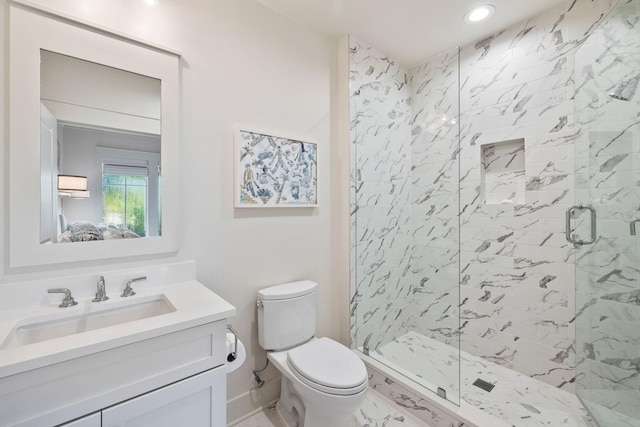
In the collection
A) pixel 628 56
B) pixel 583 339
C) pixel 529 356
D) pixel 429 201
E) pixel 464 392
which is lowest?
pixel 464 392

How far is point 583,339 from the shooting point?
166cm

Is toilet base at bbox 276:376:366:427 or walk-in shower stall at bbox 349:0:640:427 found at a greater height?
walk-in shower stall at bbox 349:0:640:427

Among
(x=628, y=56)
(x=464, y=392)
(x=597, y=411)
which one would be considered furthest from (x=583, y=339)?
(x=628, y=56)

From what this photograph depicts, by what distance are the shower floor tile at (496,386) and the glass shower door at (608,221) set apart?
0.14 metres

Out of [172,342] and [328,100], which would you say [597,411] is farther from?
[328,100]

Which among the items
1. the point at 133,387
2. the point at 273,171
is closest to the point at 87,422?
the point at 133,387

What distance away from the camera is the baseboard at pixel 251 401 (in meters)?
1.61

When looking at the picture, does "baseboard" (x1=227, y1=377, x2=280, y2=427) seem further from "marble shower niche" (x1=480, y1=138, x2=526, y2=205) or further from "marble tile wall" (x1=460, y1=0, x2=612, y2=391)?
"marble shower niche" (x1=480, y1=138, x2=526, y2=205)

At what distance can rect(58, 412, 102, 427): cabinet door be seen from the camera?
2.64 ft

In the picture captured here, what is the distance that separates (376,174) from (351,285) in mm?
925

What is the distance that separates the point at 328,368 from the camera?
142 centimetres

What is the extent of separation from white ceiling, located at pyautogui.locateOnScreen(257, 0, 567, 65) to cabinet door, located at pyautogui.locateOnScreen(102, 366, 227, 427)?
2.08m

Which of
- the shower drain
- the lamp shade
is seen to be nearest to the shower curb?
the shower drain

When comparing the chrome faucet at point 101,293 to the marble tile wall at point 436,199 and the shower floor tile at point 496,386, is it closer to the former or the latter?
the shower floor tile at point 496,386
